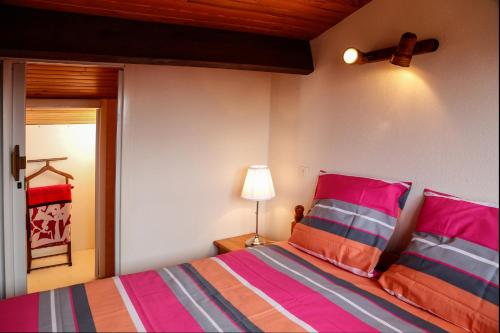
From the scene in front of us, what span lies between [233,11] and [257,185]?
125 cm

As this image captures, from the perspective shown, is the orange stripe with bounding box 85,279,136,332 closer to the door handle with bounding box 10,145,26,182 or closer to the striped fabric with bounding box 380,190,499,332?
the door handle with bounding box 10,145,26,182

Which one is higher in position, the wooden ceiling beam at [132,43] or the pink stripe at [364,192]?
the wooden ceiling beam at [132,43]

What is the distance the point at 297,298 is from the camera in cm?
176

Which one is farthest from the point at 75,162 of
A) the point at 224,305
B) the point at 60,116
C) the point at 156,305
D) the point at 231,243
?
the point at 224,305

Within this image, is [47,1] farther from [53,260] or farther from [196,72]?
[53,260]

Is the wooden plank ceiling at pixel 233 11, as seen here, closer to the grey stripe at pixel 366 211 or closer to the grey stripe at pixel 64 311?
the grey stripe at pixel 366 211

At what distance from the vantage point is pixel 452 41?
75.8 inches

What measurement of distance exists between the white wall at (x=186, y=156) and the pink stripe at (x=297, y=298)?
898 mm

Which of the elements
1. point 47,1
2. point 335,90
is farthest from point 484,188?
point 47,1

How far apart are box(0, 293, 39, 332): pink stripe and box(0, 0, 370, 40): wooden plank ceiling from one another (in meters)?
1.38

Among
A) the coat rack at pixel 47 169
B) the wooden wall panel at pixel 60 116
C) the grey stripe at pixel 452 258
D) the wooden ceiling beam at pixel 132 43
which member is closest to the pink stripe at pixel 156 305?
the grey stripe at pixel 452 258

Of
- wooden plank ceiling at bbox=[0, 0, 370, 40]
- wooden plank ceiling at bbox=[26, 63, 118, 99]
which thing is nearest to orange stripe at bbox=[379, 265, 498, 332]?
wooden plank ceiling at bbox=[0, 0, 370, 40]

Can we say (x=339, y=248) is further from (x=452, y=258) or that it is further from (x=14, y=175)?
(x=14, y=175)

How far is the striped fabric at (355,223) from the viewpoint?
6.79 feet
